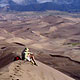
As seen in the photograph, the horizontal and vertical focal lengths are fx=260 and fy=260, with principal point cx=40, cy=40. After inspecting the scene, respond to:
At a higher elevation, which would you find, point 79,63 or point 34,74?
point 34,74

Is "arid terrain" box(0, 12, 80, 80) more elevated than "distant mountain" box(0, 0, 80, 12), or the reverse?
"distant mountain" box(0, 0, 80, 12)

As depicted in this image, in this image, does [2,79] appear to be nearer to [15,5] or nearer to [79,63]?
[79,63]

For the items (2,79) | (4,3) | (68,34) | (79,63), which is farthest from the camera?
(4,3)

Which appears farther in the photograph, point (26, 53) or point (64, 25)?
point (64, 25)

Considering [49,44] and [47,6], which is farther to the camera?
[47,6]

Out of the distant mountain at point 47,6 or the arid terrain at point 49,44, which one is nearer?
the arid terrain at point 49,44

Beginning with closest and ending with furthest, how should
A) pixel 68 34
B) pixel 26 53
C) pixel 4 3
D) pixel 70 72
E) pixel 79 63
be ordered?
pixel 26 53 → pixel 70 72 → pixel 79 63 → pixel 68 34 → pixel 4 3

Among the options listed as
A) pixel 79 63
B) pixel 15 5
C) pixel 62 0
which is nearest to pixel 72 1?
pixel 62 0

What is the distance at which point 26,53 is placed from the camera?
11.0m

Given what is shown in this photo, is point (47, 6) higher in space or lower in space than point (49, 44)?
higher

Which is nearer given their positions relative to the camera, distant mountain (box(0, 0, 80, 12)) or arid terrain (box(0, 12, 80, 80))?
arid terrain (box(0, 12, 80, 80))

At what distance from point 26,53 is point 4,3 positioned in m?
143

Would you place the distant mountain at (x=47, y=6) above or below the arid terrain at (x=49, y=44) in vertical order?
above

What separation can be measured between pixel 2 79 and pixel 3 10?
122754 millimetres
